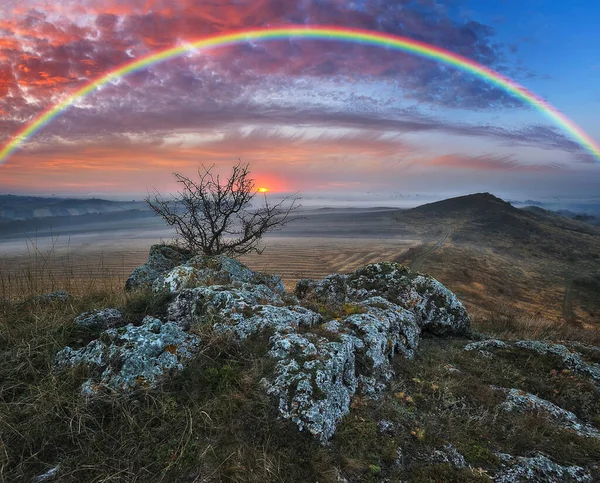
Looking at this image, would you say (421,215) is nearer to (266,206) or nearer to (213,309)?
(266,206)

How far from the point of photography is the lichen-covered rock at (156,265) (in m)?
9.98

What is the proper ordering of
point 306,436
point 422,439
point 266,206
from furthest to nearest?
point 266,206
point 422,439
point 306,436

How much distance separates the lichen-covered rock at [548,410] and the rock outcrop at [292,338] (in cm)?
182

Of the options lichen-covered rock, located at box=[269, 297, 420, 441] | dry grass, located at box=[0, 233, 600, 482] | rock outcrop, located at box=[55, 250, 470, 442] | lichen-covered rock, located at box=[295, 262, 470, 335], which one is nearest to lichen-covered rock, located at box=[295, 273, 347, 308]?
lichen-covered rock, located at box=[295, 262, 470, 335]

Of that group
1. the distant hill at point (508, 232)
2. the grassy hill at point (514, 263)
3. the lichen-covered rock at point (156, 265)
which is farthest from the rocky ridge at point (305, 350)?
the distant hill at point (508, 232)

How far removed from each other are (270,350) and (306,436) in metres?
1.37

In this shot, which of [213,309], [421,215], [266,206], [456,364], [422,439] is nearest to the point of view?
[422,439]

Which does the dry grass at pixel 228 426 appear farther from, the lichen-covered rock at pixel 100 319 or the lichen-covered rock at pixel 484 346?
the lichen-covered rock at pixel 484 346

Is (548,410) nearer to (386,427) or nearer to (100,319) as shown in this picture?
(386,427)

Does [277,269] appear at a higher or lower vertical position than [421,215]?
lower

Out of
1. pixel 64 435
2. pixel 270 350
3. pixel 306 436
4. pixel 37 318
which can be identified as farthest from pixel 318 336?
pixel 37 318

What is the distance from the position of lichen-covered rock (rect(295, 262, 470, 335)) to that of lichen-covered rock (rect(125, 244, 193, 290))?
4.82 metres

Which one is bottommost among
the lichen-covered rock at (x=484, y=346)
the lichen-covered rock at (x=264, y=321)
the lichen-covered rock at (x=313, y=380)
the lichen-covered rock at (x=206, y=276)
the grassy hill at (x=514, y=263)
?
the grassy hill at (x=514, y=263)

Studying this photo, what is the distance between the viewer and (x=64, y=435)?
11.5ft
